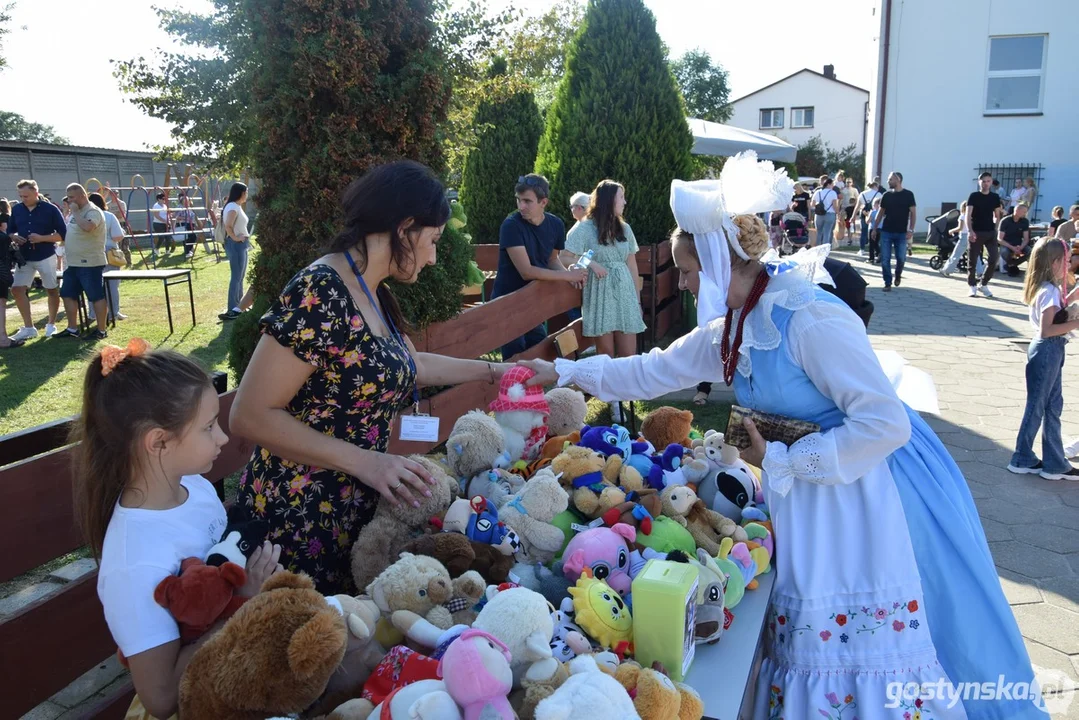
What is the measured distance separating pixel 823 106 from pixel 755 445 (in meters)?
56.0

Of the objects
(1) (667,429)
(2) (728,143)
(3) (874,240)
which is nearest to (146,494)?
(1) (667,429)

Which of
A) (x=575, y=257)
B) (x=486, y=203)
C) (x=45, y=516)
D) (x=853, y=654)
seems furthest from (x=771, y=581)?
(x=486, y=203)

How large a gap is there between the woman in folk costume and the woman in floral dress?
0.87m

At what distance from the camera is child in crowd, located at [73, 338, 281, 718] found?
154 cm

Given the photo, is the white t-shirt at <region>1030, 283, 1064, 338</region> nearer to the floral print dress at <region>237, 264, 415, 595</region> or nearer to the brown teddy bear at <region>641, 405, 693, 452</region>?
the brown teddy bear at <region>641, 405, 693, 452</region>

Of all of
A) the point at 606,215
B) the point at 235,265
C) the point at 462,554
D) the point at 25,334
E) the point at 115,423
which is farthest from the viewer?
the point at 235,265

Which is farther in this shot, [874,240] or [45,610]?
[874,240]

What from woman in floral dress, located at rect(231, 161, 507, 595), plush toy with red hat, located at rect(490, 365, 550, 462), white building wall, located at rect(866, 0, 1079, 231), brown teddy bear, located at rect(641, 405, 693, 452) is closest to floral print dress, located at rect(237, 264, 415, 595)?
woman in floral dress, located at rect(231, 161, 507, 595)

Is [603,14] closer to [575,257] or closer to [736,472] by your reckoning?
[575,257]

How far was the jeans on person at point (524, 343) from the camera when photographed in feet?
20.1

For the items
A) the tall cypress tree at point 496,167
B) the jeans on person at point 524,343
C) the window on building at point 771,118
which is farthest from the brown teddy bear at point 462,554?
the window on building at point 771,118

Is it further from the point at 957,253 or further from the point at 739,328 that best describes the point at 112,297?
the point at 957,253

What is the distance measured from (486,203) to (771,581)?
31.9 ft

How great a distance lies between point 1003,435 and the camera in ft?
20.1
